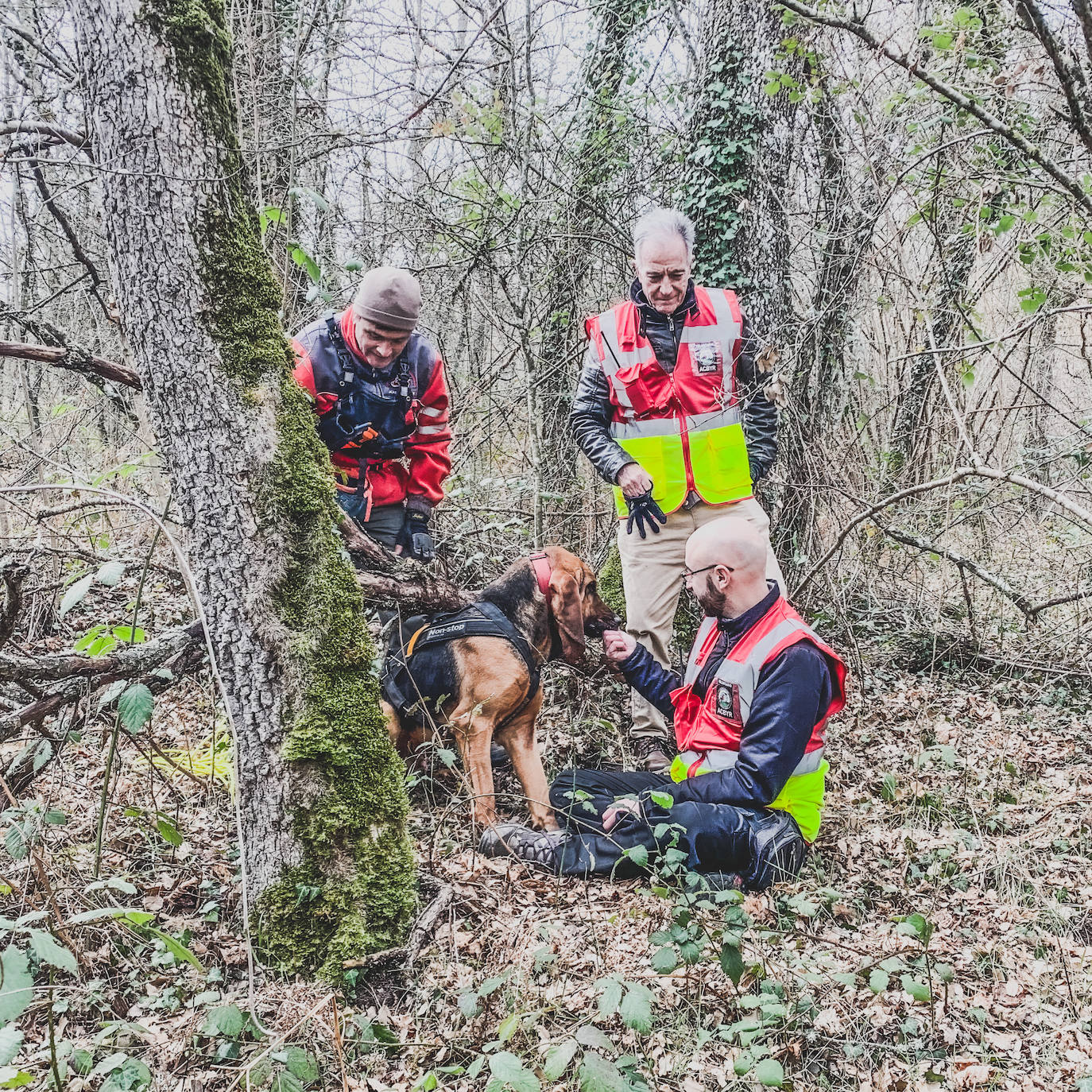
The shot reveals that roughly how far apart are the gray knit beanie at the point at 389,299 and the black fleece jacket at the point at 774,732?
2435 millimetres

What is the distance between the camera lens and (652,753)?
179 inches

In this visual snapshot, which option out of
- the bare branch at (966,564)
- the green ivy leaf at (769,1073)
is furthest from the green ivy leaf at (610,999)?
the bare branch at (966,564)

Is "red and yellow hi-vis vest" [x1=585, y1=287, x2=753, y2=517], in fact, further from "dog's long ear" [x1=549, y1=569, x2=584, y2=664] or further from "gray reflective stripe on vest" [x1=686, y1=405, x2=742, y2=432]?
"dog's long ear" [x1=549, y1=569, x2=584, y2=664]

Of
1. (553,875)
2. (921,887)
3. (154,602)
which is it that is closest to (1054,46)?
(921,887)

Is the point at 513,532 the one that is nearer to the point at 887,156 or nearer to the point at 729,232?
the point at 729,232

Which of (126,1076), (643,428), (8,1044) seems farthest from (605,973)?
(643,428)

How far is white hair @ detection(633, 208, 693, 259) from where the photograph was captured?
4262 mm

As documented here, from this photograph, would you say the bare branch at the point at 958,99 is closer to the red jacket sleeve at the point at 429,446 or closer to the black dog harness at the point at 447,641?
the red jacket sleeve at the point at 429,446

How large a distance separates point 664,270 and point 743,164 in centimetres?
193

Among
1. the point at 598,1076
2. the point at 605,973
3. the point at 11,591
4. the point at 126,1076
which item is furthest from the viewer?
the point at 605,973

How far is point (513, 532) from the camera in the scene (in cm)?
659

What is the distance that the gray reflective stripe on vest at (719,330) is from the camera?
4453 mm

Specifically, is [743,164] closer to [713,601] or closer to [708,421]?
[708,421]

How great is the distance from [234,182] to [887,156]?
4317mm
